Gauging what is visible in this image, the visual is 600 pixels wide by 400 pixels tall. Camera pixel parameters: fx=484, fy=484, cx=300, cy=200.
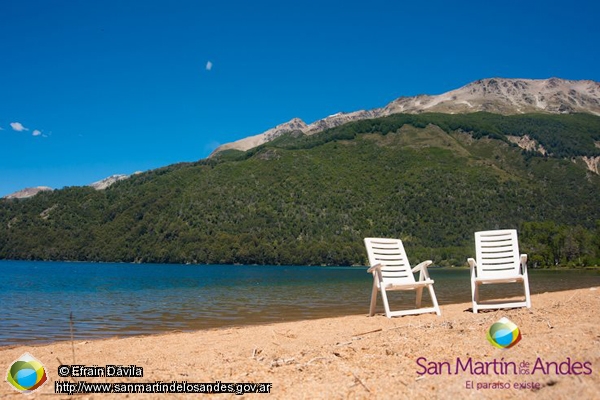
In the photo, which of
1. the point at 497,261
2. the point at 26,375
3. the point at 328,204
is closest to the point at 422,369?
the point at 26,375

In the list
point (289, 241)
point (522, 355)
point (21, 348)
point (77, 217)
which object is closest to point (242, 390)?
point (522, 355)

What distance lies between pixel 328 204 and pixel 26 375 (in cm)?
11794

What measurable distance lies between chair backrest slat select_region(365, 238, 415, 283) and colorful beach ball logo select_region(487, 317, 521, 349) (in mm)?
4908

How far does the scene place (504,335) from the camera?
4191mm

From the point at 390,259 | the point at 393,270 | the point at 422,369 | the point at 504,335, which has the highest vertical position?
the point at 390,259

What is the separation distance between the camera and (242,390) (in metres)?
3.79

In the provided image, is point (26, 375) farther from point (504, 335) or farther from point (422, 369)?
point (504, 335)

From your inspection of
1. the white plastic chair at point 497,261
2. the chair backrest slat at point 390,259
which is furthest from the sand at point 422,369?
the chair backrest slat at point 390,259

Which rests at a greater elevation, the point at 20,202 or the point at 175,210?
the point at 20,202

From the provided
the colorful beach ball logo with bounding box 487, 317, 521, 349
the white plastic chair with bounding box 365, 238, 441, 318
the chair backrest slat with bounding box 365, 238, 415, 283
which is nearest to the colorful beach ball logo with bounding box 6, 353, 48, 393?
the colorful beach ball logo with bounding box 487, 317, 521, 349

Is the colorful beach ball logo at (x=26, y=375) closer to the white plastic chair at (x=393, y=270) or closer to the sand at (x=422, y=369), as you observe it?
the sand at (x=422, y=369)

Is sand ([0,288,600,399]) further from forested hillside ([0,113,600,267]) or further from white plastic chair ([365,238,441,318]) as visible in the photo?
forested hillside ([0,113,600,267])

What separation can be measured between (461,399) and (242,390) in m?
1.63

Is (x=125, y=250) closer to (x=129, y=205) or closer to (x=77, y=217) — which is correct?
(x=129, y=205)
